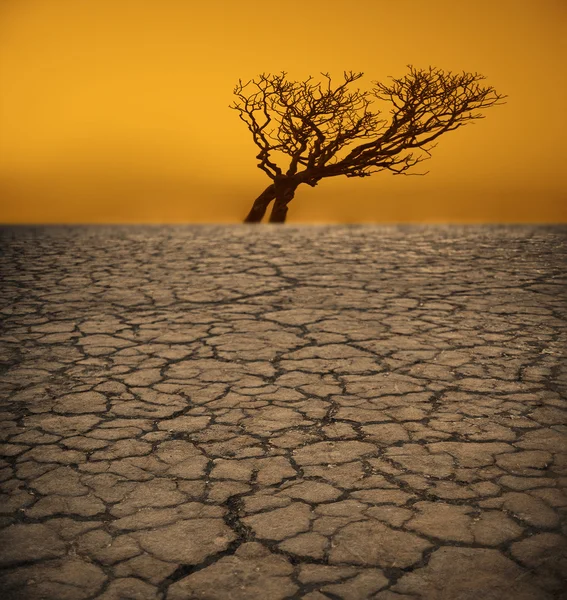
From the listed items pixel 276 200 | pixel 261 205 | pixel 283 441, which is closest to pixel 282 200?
pixel 276 200

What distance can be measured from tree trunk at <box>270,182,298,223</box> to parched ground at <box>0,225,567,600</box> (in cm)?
621

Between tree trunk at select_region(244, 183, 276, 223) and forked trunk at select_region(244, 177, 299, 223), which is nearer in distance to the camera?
forked trunk at select_region(244, 177, 299, 223)

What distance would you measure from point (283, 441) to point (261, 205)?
374 inches

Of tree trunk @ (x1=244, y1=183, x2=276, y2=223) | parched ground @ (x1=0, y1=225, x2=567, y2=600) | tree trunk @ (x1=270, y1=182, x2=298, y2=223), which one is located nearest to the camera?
parched ground @ (x1=0, y1=225, x2=567, y2=600)

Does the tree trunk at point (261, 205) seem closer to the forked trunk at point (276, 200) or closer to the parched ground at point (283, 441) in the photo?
the forked trunk at point (276, 200)

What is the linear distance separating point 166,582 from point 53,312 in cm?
329

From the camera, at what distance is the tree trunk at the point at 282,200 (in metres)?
11.9

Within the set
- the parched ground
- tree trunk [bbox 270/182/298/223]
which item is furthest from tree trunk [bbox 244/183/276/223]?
the parched ground

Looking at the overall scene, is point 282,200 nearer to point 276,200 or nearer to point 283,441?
point 276,200

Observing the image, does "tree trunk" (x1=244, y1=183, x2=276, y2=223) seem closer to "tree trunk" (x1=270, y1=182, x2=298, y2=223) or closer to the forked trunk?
the forked trunk

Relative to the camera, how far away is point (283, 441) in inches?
111

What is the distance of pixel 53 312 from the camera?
4945mm

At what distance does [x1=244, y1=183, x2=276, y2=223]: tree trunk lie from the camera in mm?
12047

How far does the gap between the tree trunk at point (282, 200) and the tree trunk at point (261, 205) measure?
10 cm
